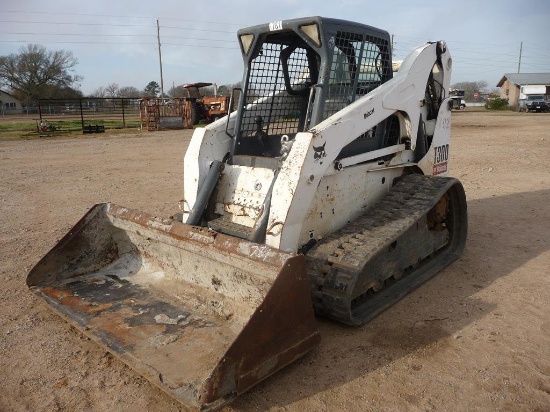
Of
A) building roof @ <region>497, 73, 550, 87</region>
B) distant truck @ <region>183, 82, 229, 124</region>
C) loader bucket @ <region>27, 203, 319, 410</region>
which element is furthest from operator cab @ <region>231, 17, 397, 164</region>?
building roof @ <region>497, 73, 550, 87</region>

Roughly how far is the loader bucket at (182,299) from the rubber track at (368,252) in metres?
0.39

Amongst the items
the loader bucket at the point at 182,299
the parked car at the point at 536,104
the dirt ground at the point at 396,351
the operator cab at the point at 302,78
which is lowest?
the dirt ground at the point at 396,351

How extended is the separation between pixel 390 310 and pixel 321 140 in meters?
1.54

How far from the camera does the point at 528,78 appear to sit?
215 feet

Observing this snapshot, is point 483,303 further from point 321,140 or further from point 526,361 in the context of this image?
point 321,140

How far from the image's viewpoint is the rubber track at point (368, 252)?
11.5 ft

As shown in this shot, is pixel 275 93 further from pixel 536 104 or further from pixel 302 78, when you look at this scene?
pixel 536 104

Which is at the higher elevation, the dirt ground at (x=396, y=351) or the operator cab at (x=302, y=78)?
the operator cab at (x=302, y=78)

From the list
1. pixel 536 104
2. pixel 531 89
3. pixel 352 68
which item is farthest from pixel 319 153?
pixel 531 89

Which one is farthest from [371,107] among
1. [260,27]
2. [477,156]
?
[477,156]

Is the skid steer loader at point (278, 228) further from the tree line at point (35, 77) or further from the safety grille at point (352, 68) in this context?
the tree line at point (35, 77)

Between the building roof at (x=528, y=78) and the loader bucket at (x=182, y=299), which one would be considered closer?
the loader bucket at (x=182, y=299)

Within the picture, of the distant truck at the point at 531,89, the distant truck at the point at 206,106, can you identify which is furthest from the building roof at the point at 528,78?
the distant truck at the point at 206,106

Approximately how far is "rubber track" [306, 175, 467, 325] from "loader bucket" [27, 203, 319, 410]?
0.39m
